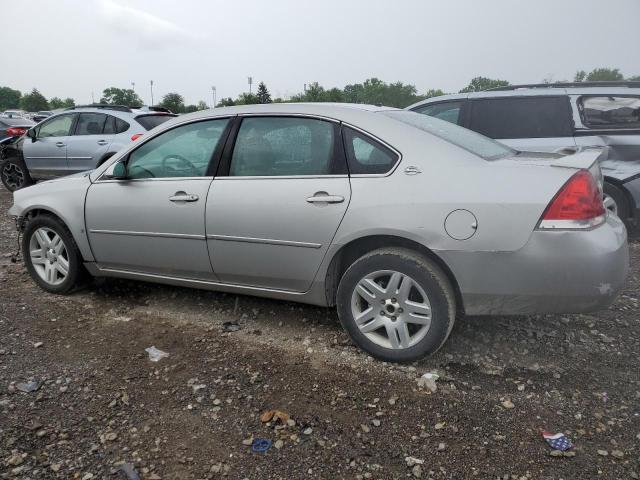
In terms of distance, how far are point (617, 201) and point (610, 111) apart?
1.02 m

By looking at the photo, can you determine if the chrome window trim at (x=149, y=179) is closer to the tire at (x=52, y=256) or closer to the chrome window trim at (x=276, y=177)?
the chrome window trim at (x=276, y=177)

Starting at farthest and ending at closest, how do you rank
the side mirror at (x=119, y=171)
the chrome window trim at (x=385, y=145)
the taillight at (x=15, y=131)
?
the taillight at (x=15, y=131) → the side mirror at (x=119, y=171) → the chrome window trim at (x=385, y=145)

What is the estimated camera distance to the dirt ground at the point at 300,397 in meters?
2.27

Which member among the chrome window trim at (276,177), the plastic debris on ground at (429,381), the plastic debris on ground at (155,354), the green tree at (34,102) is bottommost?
the plastic debris on ground at (155,354)

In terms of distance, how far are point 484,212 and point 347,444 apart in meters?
1.37

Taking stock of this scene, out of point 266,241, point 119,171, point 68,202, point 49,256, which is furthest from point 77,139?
point 266,241

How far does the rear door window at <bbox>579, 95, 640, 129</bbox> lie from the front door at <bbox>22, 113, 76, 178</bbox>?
800 cm

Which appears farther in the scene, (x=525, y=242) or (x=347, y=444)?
(x=525, y=242)

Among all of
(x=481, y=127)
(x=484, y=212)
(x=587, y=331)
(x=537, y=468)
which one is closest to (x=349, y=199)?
(x=484, y=212)

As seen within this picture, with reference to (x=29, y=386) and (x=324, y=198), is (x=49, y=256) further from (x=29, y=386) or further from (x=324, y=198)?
(x=324, y=198)

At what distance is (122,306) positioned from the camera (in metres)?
4.05

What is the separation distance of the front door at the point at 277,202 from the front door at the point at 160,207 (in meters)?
0.16

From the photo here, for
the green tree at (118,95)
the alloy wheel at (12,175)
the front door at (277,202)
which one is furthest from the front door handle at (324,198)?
the green tree at (118,95)

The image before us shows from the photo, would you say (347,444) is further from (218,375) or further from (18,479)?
(18,479)
